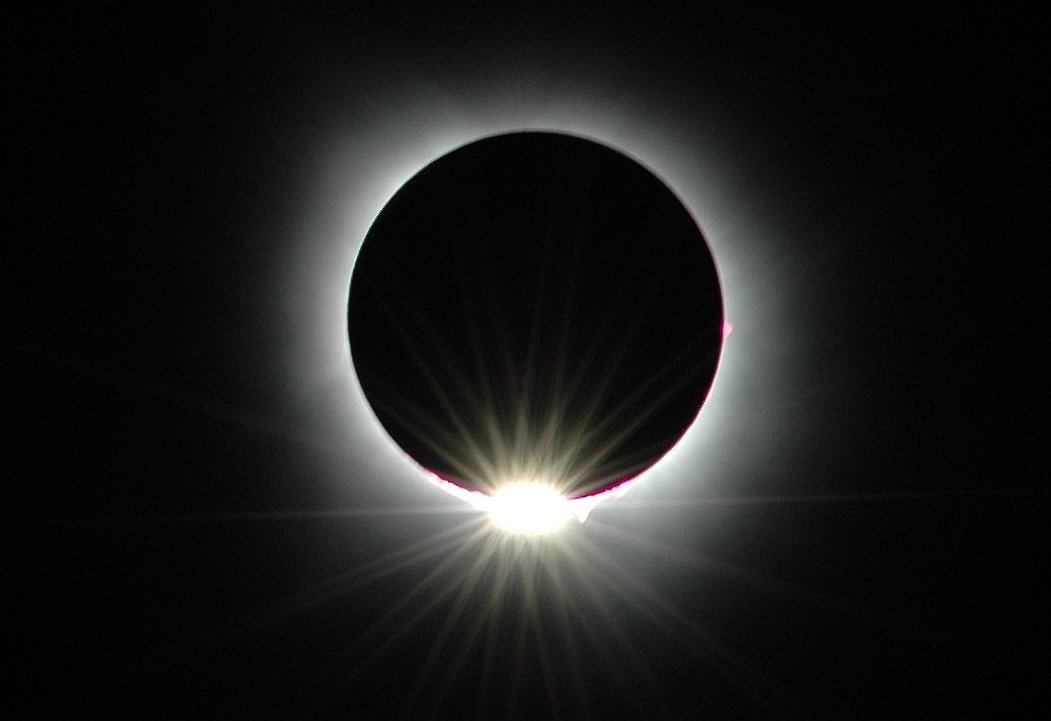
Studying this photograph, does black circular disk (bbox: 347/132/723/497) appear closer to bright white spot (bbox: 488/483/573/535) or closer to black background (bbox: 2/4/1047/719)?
bright white spot (bbox: 488/483/573/535)

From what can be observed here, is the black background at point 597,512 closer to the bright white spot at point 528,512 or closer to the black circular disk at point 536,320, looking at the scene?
the bright white spot at point 528,512

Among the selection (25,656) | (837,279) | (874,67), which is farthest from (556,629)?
(874,67)

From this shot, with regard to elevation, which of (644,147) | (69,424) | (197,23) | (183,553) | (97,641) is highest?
(197,23)

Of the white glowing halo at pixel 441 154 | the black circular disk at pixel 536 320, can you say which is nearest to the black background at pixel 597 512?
the white glowing halo at pixel 441 154

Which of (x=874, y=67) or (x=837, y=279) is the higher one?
(x=874, y=67)

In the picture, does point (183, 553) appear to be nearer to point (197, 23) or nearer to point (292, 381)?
point (292, 381)

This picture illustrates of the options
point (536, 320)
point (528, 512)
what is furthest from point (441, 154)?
point (528, 512)

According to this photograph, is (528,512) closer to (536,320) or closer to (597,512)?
(597,512)
